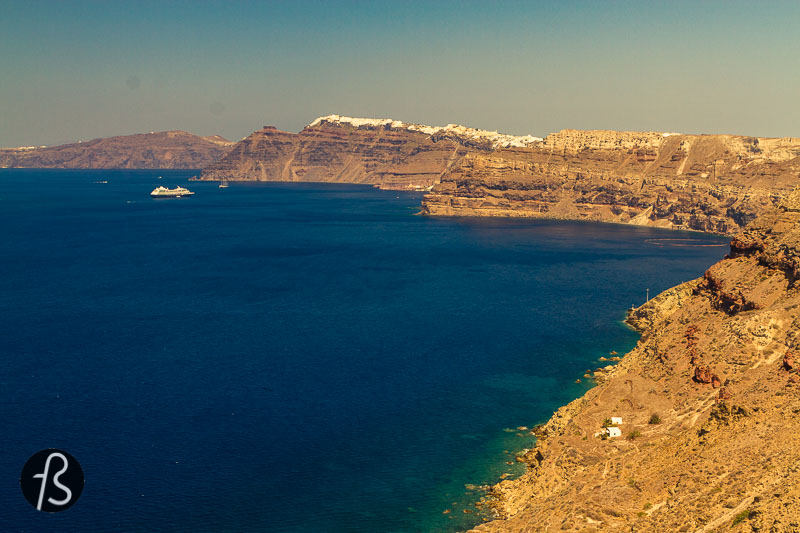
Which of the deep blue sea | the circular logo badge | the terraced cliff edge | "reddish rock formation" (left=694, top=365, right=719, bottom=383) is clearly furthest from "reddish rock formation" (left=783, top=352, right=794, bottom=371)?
the circular logo badge

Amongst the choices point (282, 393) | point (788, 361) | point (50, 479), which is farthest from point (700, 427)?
point (50, 479)

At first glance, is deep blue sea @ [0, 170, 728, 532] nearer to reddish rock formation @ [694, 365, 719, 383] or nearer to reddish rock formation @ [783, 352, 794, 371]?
reddish rock formation @ [694, 365, 719, 383]

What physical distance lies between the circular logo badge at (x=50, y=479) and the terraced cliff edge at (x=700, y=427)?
36167mm

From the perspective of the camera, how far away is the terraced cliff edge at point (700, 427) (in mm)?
51438

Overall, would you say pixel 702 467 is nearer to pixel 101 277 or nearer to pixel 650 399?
pixel 650 399

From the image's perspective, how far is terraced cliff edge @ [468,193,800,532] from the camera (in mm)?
51438

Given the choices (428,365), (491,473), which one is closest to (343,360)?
(428,365)

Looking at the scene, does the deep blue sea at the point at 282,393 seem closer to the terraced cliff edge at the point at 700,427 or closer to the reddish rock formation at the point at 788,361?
the terraced cliff edge at the point at 700,427

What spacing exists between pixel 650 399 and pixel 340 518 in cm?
4054

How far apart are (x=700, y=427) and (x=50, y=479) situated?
191 feet

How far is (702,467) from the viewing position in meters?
56.6

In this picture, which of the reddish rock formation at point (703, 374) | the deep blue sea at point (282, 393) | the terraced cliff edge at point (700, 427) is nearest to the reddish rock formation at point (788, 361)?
the terraced cliff edge at point (700, 427)

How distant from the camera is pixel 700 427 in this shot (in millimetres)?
66750

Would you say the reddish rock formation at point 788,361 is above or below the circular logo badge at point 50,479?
above
